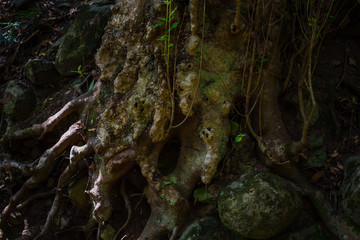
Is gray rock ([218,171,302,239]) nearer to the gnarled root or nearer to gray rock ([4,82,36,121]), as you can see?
the gnarled root

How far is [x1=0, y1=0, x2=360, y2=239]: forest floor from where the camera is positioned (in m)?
2.77

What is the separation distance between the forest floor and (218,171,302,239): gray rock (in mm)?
572

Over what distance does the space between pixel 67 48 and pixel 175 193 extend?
284cm

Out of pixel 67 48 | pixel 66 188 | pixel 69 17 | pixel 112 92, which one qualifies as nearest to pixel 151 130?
pixel 112 92

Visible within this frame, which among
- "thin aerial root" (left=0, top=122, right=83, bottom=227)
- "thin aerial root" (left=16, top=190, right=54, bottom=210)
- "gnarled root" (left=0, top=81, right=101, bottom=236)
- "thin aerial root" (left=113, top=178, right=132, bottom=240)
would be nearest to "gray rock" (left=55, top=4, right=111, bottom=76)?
"gnarled root" (left=0, top=81, right=101, bottom=236)

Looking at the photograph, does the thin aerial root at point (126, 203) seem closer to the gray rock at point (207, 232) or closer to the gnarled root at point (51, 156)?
the gnarled root at point (51, 156)

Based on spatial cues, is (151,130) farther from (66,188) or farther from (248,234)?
(66,188)

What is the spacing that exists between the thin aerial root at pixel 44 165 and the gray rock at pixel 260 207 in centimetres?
205

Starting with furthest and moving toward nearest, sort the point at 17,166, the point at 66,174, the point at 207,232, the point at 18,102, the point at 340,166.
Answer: the point at 18,102 < the point at 17,166 < the point at 66,174 < the point at 340,166 < the point at 207,232

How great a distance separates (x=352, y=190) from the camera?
226cm

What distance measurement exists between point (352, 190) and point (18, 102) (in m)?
4.47

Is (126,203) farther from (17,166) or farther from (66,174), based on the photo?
(17,166)

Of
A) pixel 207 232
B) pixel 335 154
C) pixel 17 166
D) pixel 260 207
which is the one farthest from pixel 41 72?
pixel 335 154

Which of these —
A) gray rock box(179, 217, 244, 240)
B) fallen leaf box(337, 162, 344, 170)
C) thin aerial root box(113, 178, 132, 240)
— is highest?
thin aerial root box(113, 178, 132, 240)
